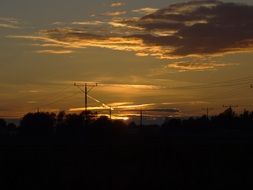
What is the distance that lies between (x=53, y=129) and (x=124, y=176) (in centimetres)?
15927

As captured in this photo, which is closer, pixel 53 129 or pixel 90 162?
pixel 90 162

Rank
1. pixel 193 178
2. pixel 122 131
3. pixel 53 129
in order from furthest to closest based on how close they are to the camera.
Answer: pixel 53 129
pixel 122 131
pixel 193 178

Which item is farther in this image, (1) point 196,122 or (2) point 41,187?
(1) point 196,122

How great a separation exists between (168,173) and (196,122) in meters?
163

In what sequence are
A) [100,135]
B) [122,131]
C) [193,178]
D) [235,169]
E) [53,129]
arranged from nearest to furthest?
[193,178]
[235,169]
[100,135]
[122,131]
[53,129]

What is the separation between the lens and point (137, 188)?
2748 centimetres

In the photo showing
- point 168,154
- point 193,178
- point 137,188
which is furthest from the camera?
point 168,154

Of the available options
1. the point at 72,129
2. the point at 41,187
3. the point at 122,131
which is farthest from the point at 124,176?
the point at 72,129

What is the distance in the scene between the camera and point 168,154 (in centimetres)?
5319

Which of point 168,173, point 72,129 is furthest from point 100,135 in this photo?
point 168,173

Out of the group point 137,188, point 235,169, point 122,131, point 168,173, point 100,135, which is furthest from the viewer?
point 122,131

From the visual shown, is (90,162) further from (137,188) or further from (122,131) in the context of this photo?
(122,131)

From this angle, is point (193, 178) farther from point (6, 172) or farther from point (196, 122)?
point (196, 122)

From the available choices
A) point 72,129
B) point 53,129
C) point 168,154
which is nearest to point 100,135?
point 72,129
